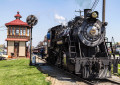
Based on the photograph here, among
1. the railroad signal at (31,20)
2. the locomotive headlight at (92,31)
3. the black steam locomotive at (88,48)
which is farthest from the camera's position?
the railroad signal at (31,20)

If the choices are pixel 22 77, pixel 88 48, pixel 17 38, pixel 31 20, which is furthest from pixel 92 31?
pixel 17 38

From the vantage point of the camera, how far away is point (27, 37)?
26.0m

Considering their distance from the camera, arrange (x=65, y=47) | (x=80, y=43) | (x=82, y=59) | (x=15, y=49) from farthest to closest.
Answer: (x=15, y=49) < (x=65, y=47) < (x=80, y=43) < (x=82, y=59)

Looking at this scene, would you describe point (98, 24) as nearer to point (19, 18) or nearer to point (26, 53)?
point (26, 53)

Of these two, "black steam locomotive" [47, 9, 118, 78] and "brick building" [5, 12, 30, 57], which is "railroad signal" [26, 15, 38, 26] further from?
"brick building" [5, 12, 30, 57]

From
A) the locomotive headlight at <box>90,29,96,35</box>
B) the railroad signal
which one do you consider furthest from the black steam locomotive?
the railroad signal

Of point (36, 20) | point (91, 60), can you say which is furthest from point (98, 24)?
point (36, 20)

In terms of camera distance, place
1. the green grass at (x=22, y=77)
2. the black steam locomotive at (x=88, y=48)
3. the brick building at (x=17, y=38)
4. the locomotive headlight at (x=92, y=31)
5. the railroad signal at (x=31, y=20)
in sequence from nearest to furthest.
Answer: the green grass at (x=22, y=77)
the black steam locomotive at (x=88, y=48)
the locomotive headlight at (x=92, y=31)
the railroad signal at (x=31, y=20)
the brick building at (x=17, y=38)

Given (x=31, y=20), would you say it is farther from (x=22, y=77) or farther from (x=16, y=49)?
(x=16, y=49)

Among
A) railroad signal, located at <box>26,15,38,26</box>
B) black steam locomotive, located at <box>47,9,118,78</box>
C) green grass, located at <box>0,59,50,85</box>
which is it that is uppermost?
railroad signal, located at <box>26,15,38,26</box>

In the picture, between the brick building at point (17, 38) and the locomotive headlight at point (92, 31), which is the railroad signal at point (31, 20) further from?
the brick building at point (17, 38)

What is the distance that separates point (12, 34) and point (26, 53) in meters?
4.04

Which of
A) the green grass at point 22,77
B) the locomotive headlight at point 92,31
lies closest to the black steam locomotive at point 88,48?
the locomotive headlight at point 92,31

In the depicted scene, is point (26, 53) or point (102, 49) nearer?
point (102, 49)
